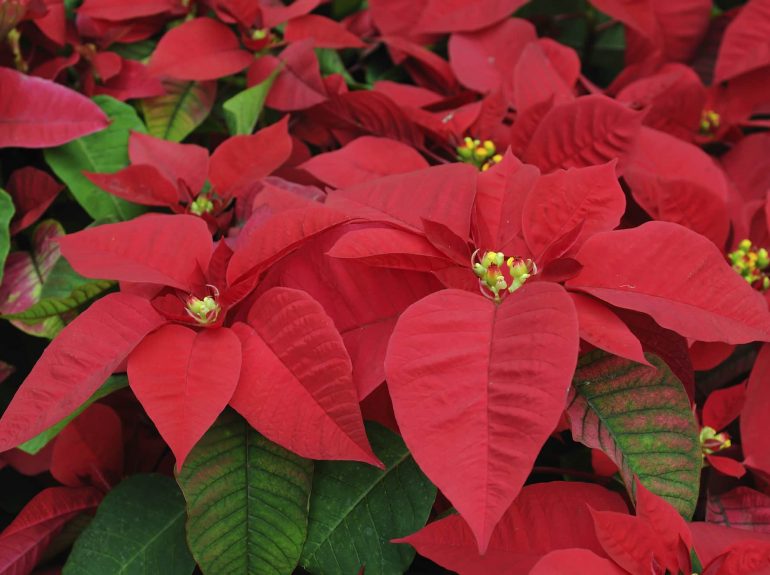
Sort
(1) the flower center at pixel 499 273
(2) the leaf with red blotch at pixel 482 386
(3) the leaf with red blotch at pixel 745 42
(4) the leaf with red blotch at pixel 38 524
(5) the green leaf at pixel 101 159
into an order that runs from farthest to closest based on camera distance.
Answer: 1. (3) the leaf with red blotch at pixel 745 42
2. (5) the green leaf at pixel 101 159
3. (4) the leaf with red blotch at pixel 38 524
4. (1) the flower center at pixel 499 273
5. (2) the leaf with red blotch at pixel 482 386

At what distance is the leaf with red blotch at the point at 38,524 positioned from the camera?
0.60 m

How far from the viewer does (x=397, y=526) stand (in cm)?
53

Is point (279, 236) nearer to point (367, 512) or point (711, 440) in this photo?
point (367, 512)

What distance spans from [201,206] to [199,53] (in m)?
0.20

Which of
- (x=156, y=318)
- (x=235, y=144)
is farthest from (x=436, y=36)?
(x=156, y=318)

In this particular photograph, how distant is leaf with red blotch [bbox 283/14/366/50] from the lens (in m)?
0.82

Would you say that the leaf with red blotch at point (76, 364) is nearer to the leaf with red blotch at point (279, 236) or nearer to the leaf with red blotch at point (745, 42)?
the leaf with red blotch at point (279, 236)

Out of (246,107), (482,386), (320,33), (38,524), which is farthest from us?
(320,33)

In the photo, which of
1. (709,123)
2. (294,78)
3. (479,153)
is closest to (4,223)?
(294,78)

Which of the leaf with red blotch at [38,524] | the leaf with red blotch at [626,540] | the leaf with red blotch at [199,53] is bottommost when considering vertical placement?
the leaf with red blotch at [38,524]

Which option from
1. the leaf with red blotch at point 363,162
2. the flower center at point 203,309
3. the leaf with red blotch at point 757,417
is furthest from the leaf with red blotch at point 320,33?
the leaf with red blotch at point 757,417

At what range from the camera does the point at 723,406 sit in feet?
1.93

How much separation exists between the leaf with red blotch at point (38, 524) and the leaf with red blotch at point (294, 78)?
0.39m

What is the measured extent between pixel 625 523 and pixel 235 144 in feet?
1.37
